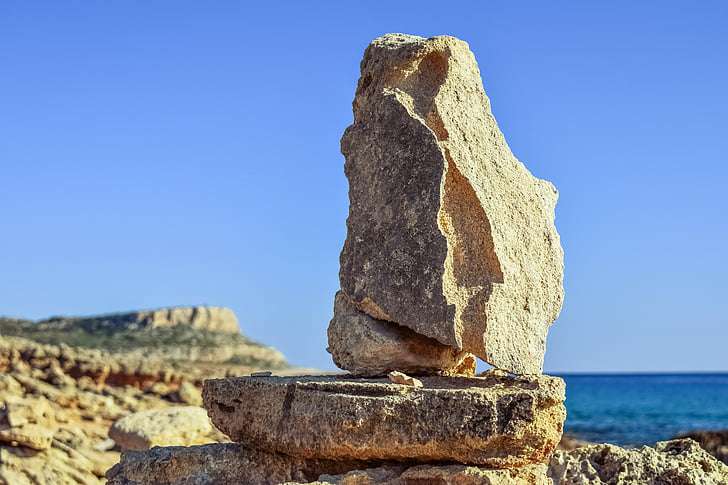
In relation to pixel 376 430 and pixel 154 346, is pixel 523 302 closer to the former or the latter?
pixel 376 430

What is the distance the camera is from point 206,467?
5914mm

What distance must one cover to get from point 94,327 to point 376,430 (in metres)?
53.3

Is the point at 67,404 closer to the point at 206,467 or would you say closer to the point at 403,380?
the point at 206,467

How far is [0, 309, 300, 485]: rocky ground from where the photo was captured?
11.0 meters

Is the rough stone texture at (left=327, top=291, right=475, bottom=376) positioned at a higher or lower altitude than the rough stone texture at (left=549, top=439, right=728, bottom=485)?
higher

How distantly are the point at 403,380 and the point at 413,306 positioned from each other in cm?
52

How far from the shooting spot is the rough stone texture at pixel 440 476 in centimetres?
501

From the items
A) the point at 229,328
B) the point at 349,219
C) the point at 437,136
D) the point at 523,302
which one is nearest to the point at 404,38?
the point at 437,136

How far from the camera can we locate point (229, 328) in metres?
66.4

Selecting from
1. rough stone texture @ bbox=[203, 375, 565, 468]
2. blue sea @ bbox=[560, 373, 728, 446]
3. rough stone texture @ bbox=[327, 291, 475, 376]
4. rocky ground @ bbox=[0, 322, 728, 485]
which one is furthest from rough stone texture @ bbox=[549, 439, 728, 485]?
blue sea @ bbox=[560, 373, 728, 446]

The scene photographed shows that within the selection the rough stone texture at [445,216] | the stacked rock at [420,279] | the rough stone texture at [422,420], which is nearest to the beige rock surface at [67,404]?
the stacked rock at [420,279]

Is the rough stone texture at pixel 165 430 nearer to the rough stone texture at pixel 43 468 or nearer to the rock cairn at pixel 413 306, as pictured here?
the rough stone texture at pixel 43 468

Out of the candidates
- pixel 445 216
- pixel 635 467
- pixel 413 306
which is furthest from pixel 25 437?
pixel 635 467

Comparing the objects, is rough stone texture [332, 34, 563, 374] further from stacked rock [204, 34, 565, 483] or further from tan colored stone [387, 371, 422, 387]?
tan colored stone [387, 371, 422, 387]
